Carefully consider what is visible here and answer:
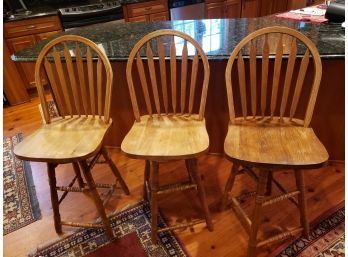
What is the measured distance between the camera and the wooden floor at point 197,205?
1.39 meters

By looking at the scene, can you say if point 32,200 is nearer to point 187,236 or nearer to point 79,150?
point 79,150

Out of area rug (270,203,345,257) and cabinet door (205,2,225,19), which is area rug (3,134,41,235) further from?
cabinet door (205,2,225,19)

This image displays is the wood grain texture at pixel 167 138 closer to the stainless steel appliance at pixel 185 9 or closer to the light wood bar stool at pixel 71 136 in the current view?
the light wood bar stool at pixel 71 136

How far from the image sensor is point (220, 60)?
1.35 metres

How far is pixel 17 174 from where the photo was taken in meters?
1.94

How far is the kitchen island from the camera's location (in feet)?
4.77

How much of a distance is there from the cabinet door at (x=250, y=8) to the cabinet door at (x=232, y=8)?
0.32 feet

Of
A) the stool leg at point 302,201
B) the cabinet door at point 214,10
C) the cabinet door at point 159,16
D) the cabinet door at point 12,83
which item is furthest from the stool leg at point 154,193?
the cabinet door at point 214,10

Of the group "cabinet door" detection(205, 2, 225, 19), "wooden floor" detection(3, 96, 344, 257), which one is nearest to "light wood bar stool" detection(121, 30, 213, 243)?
"wooden floor" detection(3, 96, 344, 257)

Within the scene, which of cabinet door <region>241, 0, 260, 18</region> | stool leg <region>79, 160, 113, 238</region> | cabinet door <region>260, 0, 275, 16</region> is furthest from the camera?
cabinet door <region>260, 0, 275, 16</region>

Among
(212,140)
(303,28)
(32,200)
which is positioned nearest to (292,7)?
(303,28)

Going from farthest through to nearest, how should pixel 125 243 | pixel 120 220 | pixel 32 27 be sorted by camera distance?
pixel 32 27 < pixel 120 220 < pixel 125 243

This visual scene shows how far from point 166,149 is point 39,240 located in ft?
3.14

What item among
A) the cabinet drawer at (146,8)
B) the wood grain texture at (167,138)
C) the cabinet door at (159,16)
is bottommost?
the wood grain texture at (167,138)
